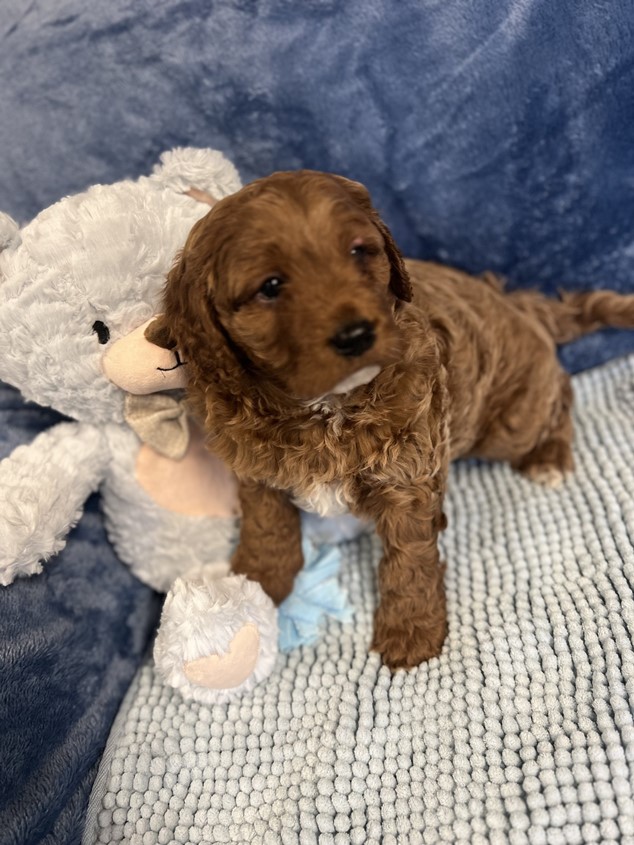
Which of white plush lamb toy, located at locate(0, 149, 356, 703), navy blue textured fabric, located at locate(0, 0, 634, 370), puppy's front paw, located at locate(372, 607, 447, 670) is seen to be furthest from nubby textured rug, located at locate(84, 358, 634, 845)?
navy blue textured fabric, located at locate(0, 0, 634, 370)

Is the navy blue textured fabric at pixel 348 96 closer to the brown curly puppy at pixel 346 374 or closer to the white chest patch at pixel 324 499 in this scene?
the brown curly puppy at pixel 346 374

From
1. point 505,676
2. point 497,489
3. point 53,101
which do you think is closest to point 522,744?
point 505,676

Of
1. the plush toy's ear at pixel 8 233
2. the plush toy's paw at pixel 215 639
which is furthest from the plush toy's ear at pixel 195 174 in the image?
the plush toy's paw at pixel 215 639

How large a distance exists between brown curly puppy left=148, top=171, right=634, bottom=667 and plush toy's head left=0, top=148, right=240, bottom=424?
0.14 meters

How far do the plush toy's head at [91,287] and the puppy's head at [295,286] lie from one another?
0.73 ft

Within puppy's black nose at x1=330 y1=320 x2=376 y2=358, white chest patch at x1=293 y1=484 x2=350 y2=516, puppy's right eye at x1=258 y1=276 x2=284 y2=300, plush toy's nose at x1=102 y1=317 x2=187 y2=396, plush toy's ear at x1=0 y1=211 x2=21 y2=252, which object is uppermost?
plush toy's ear at x1=0 y1=211 x2=21 y2=252

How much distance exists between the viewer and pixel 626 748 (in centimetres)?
116

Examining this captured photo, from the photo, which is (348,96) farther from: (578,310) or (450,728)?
(450,728)

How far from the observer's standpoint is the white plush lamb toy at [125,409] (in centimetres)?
134

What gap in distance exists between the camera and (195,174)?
4.85ft

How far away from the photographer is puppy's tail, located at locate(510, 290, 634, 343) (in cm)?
191

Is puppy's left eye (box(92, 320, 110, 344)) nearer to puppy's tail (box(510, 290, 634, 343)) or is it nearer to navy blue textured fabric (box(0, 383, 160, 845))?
navy blue textured fabric (box(0, 383, 160, 845))

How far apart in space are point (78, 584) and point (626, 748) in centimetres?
109

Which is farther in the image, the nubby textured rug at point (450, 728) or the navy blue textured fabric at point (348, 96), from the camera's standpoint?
the navy blue textured fabric at point (348, 96)
